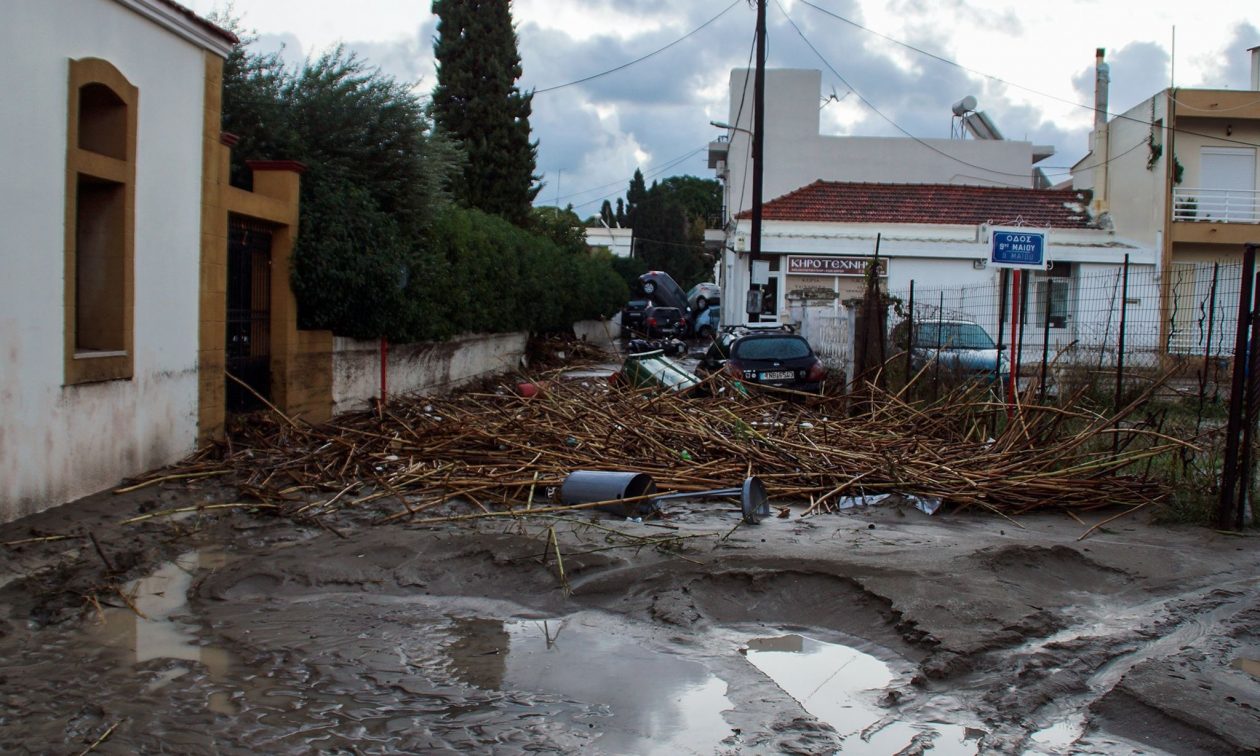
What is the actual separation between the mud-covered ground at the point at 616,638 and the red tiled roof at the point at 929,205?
26534 millimetres

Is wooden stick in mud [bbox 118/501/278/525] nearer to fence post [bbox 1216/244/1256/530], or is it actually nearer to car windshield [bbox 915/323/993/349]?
fence post [bbox 1216/244/1256/530]

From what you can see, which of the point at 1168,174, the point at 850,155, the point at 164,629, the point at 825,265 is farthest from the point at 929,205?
the point at 164,629

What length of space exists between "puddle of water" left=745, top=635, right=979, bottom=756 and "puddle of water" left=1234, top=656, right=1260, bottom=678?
1683 millimetres

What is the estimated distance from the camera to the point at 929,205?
34500 millimetres

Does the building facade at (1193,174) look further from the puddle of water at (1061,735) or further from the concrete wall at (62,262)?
the puddle of water at (1061,735)

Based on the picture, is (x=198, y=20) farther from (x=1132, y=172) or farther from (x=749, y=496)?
(x=1132, y=172)

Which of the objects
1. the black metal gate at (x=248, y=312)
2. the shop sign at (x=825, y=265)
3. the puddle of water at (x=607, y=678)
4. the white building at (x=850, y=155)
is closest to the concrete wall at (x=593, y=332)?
the white building at (x=850, y=155)

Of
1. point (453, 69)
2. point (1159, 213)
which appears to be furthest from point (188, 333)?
point (1159, 213)

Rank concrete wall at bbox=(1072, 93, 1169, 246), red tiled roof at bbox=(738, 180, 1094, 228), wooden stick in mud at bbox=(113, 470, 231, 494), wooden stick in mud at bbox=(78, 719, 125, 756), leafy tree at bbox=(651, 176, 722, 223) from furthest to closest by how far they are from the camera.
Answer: leafy tree at bbox=(651, 176, 722, 223)
red tiled roof at bbox=(738, 180, 1094, 228)
concrete wall at bbox=(1072, 93, 1169, 246)
wooden stick in mud at bbox=(113, 470, 231, 494)
wooden stick in mud at bbox=(78, 719, 125, 756)

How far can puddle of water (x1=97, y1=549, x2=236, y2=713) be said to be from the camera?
503 cm

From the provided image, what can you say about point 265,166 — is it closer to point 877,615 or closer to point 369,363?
point 369,363

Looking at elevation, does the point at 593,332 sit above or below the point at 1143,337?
below

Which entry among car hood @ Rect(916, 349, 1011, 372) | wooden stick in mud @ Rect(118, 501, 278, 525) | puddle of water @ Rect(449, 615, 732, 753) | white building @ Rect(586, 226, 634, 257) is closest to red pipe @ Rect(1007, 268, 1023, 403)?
car hood @ Rect(916, 349, 1011, 372)

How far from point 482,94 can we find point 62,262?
24.8 metres
